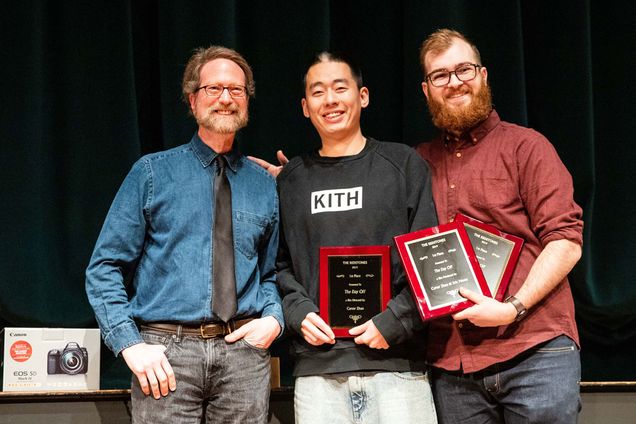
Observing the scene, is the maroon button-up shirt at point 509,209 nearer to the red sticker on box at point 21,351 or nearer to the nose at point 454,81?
the nose at point 454,81

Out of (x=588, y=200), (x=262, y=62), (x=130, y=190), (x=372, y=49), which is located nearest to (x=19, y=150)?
(x=130, y=190)

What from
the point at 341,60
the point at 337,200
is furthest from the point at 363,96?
the point at 337,200

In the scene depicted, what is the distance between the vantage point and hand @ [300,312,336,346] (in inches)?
78.5

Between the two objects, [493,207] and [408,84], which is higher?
[408,84]

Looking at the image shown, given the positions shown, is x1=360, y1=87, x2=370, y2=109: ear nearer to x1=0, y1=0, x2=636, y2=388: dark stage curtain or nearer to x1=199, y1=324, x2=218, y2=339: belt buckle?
x1=0, y1=0, x2=636, y2=388: dark stage curtain

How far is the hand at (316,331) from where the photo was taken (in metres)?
2.00

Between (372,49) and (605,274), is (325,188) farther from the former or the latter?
(605,274)

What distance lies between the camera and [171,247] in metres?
2.07

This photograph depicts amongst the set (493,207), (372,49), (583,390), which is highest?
(372,49)

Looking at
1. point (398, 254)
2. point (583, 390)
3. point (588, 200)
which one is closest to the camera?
point (398, 254)

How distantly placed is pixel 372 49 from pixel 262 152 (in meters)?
0.67

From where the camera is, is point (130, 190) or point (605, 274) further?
point (605, 274)

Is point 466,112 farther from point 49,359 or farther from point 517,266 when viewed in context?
point 49,359

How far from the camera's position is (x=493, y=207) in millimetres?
2076
